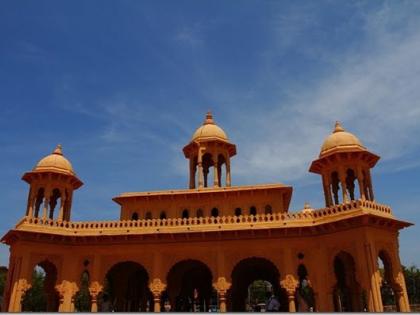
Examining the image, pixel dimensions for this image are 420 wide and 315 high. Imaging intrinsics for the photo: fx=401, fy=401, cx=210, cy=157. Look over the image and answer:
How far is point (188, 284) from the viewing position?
3234 centimetres

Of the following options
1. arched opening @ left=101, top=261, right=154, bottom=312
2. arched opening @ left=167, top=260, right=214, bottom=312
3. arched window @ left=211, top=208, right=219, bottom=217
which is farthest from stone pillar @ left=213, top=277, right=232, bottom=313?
arched opening @ left=101, top=261, right=154, bottom=312

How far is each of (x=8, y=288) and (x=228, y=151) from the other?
Answer: 17360 millimetres

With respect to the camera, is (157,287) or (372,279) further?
(157,287)

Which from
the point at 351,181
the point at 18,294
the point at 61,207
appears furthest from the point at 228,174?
the point at 18,294

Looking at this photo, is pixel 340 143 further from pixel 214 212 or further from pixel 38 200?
pixel 38 200

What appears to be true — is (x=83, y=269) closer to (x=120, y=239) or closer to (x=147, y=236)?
(x=120, y=239)

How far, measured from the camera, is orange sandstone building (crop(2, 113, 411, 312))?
21141 mm

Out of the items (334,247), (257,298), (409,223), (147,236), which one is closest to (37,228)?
(147,236)

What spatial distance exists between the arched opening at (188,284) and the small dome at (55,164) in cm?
941

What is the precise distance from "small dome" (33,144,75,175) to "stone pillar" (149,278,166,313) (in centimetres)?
914

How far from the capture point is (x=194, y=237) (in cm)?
2330

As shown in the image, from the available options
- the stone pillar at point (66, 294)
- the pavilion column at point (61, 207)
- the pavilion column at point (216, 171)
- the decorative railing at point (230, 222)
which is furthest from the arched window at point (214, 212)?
the pavilion column at point (61, 207)

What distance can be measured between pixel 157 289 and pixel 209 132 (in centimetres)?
1302

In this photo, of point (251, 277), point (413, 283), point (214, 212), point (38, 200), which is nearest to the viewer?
point (38, 200)
